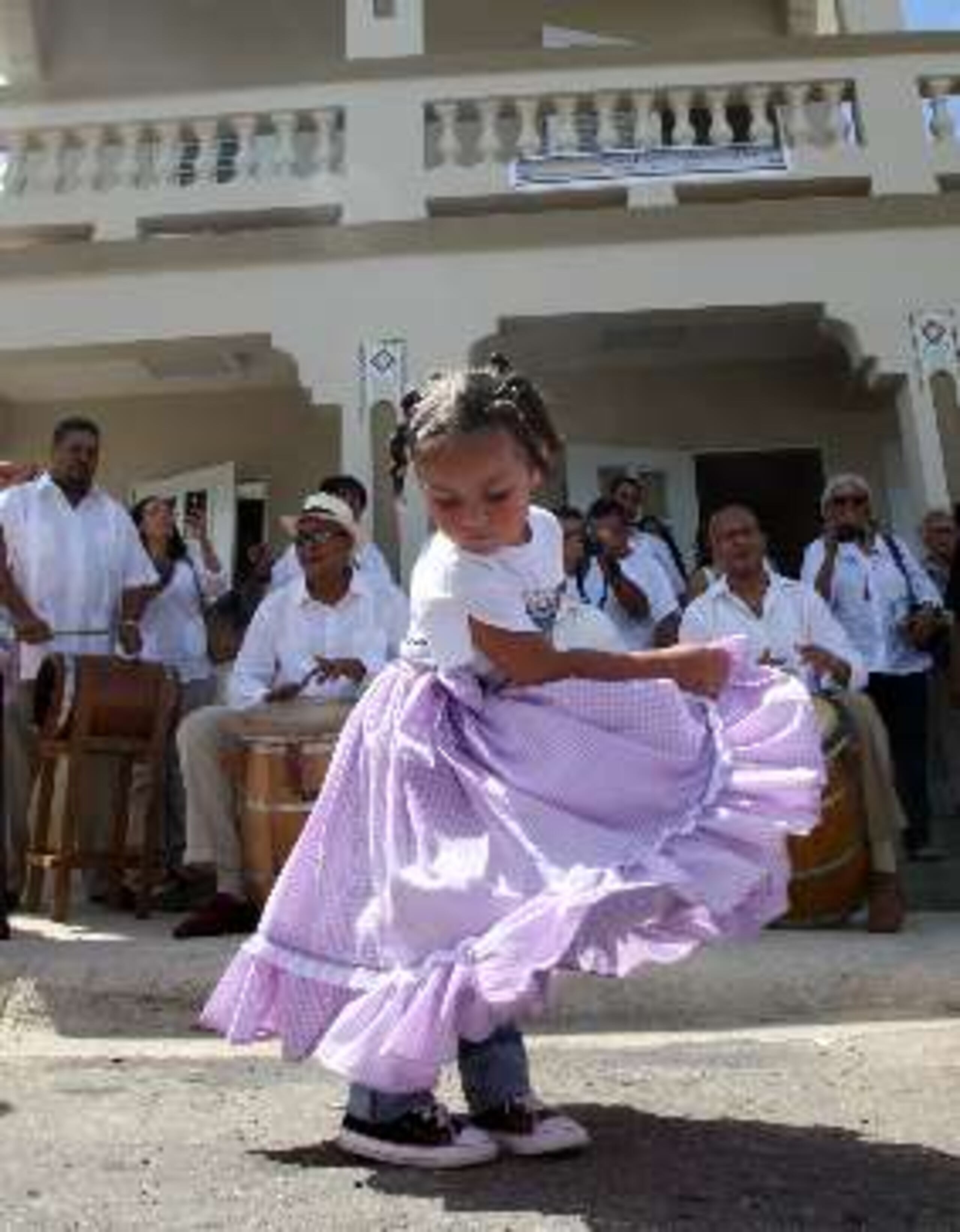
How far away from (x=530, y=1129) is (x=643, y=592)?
4.43 meters

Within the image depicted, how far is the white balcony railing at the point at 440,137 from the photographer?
9227 millimetres

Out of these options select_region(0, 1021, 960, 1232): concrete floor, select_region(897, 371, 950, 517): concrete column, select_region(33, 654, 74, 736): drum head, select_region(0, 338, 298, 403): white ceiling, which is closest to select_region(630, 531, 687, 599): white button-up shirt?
select_region(897, 371, 950, 517): concrete column

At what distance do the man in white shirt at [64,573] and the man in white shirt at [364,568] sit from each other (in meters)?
0.68

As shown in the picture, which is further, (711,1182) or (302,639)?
(302,639)

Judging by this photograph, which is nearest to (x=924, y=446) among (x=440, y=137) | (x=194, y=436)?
(x=440, y=137)

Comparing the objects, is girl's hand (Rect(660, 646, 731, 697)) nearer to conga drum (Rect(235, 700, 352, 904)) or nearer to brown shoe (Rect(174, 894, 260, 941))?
conga drum (Rect(235, 700, 352, 904))

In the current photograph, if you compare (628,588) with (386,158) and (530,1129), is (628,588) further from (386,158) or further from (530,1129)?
(530,1129)

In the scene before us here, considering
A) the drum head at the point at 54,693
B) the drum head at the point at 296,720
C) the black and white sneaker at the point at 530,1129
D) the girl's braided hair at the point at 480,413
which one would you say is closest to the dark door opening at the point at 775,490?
the drum head at the point at 296,720

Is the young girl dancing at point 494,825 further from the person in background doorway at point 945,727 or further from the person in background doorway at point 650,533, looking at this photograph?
the person in background doorway at point 650,533

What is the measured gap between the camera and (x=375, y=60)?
31.2 ft

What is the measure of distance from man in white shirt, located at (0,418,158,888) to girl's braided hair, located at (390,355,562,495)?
11.2 ft

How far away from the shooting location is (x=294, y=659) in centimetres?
591

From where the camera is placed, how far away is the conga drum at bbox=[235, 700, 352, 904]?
525 cm

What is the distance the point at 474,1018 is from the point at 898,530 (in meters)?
8.24
